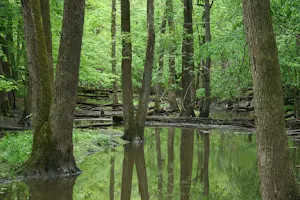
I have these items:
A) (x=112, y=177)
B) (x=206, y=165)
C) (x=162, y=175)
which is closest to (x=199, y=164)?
(x=206, y=165)

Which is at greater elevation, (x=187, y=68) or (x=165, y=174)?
(x=187, y=68)

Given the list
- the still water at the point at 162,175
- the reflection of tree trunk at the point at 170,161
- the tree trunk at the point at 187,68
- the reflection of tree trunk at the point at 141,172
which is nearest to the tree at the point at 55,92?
the still water at the point at 162,175

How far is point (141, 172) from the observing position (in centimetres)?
1098

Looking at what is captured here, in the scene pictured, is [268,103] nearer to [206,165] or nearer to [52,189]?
[52,189]

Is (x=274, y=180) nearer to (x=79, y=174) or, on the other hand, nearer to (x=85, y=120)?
(x=79, y=174)

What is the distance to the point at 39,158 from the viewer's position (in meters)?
9.21

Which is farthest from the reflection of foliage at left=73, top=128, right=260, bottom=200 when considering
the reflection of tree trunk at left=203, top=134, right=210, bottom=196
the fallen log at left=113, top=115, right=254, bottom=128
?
the fallen log at left=113, top=115, right=254, bottom=128

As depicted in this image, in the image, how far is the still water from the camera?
833 centimetres

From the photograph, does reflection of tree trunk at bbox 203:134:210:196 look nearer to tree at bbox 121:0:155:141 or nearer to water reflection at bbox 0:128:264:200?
water reflection at bbox 0:128:264:200

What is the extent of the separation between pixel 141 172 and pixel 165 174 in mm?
810

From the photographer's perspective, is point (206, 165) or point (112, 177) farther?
point (206, 165)

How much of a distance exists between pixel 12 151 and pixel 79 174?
201cm

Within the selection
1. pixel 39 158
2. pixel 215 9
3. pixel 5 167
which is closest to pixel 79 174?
pixel 39 158

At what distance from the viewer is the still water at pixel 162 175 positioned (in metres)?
8.33
